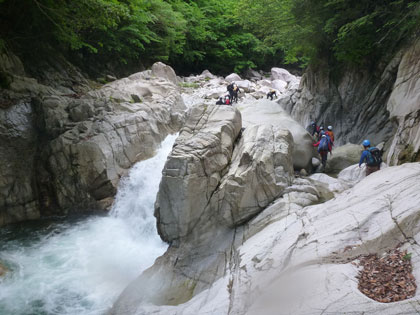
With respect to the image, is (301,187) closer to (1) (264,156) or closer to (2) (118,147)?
(1) (264,156)

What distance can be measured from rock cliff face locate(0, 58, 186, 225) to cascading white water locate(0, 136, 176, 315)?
1.04 m

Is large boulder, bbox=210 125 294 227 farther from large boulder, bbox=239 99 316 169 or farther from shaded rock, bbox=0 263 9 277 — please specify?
shaded rock, bbox=0 263 9 277

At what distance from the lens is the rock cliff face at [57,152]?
13751 mm

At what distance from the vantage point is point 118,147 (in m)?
15.0

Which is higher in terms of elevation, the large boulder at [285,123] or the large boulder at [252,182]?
the large boulder at [285,123]

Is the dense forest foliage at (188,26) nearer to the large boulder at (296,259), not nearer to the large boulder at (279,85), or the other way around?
the large boulder at (296,259)

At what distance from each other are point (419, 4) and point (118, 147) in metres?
13.8

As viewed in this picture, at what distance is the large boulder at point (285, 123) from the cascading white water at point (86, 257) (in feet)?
19.2

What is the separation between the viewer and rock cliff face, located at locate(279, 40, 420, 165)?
967 cm

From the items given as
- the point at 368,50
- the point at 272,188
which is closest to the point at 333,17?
the point at 368,50

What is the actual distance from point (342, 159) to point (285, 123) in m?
3.23

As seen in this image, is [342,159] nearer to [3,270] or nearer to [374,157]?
[374,157]

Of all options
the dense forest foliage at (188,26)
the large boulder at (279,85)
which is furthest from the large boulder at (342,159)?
the large boulder at (279,85)

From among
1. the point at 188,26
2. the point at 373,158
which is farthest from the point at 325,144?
the point at 188,26
